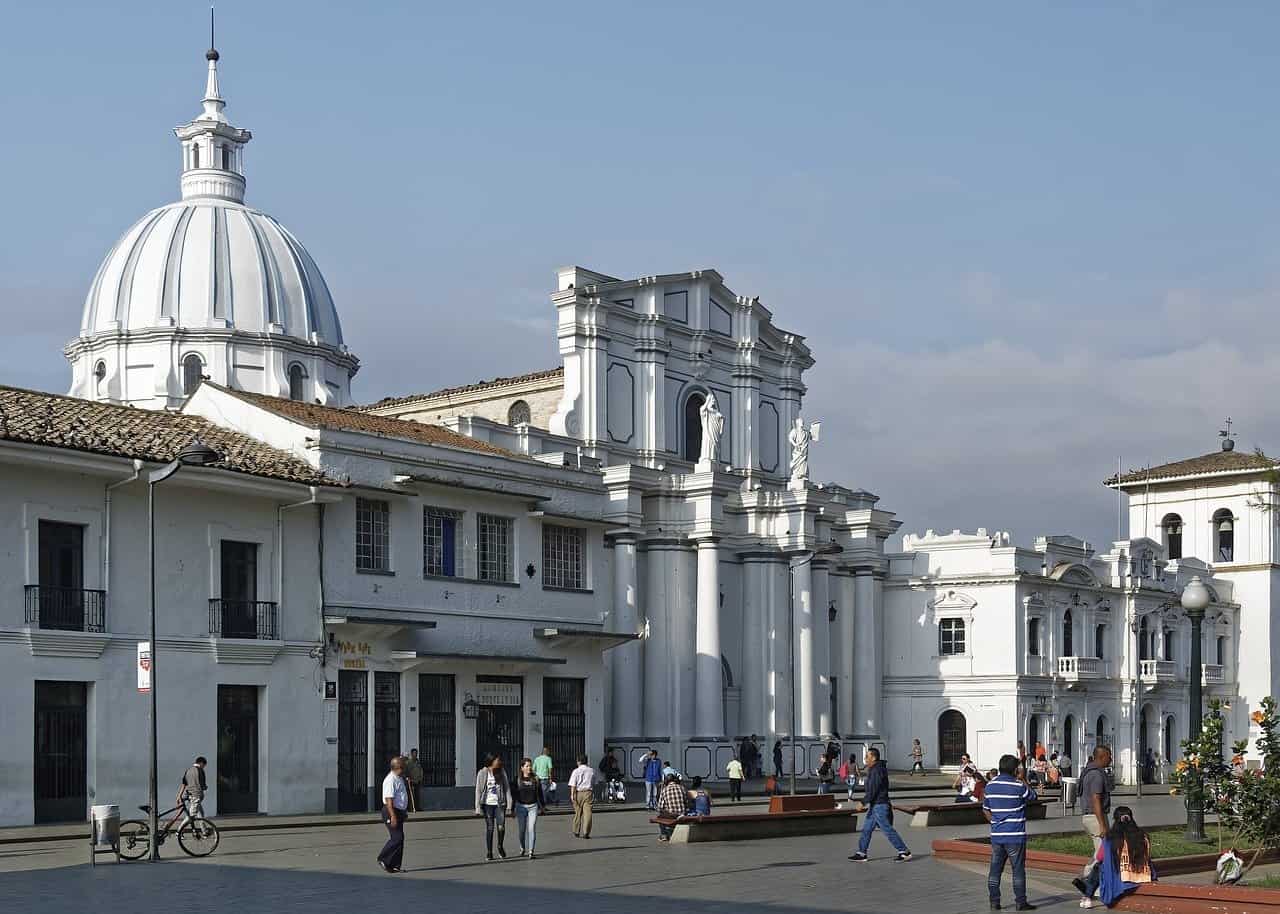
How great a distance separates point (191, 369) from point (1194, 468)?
49.2 m

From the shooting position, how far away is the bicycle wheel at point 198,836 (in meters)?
26.6

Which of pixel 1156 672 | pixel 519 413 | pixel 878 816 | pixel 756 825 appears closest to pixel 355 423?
pixel 756 825

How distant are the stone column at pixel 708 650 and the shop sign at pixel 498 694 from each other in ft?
45.1

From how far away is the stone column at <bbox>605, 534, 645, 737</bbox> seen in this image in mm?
55375

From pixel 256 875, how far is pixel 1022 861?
9.96m

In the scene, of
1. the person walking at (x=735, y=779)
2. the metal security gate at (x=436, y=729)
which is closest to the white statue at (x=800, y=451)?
the person walking at (x=735, y=779)

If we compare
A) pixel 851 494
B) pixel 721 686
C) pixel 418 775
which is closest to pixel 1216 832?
pixel 418 775

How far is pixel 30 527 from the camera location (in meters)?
33.5

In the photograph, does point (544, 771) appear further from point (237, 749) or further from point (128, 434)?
point (128, 434)

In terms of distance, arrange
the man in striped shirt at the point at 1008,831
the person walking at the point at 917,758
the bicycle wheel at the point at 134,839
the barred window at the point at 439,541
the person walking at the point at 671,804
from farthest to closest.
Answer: the person walking at the point at 917,758, the barred window at the point at 439,541, the person walking at the point at 671,804, the bicycle wheel at the point at 134,839, the man in striped shirt at the point at 1008,831

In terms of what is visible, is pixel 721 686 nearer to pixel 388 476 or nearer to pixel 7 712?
pixel 388 476

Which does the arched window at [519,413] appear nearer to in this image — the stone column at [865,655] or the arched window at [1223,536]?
the stone column at [865,655]

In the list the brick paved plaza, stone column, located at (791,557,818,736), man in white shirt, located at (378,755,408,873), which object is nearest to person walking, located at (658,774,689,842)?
the brick paved plaza

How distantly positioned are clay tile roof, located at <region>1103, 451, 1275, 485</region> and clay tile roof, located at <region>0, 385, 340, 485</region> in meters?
57.1
